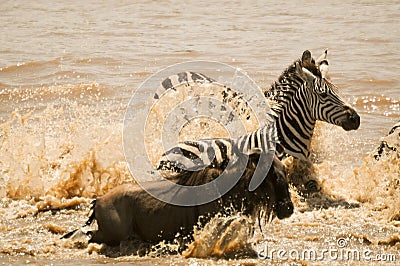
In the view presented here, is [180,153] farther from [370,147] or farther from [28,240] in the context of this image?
[370,147]

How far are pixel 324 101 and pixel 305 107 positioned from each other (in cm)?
24

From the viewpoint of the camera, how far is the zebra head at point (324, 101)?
9.20 metres

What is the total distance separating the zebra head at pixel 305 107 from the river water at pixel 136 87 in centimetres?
39

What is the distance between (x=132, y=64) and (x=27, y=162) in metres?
8.61

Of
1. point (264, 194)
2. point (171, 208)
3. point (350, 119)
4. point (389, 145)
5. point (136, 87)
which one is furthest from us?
point (136, 87)

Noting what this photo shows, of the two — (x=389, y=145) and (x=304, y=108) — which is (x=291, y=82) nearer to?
(x=304, y=108)

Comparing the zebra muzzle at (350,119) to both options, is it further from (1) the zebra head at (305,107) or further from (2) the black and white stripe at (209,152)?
(2) the black and white stripe at (209,152)

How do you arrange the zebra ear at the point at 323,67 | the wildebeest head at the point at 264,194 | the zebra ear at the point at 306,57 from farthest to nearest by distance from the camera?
the zebra ear at the point at 323,67 → the zebra ear at the point at 306,57 → the wildebeest head at the point at 264,194

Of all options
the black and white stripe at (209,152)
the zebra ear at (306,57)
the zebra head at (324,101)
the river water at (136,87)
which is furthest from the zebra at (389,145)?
the black and white stripe at (209,152)

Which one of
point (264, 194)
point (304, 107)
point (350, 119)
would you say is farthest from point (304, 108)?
point (264, 194)

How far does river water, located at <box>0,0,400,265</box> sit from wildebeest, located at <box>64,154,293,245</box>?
249 millimetres

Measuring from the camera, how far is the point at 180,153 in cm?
694

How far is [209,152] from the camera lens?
22.1 feet

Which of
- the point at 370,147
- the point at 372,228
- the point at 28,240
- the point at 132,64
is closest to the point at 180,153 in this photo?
the point at 28,240
